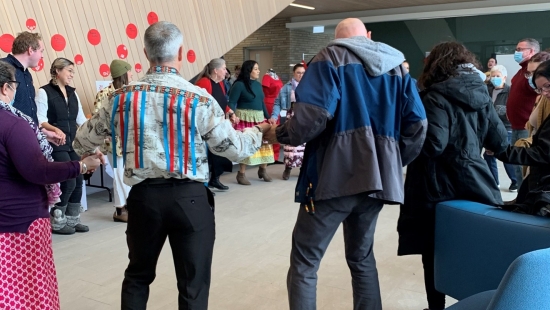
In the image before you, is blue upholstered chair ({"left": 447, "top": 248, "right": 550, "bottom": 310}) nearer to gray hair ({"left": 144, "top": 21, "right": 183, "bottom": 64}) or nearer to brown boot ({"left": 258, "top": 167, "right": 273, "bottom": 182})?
gray hair ({"left": 144, "top": 21, "right": 183, "bottom": 64})

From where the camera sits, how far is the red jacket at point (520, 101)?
514 cm

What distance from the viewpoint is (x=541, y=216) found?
7.32 feet

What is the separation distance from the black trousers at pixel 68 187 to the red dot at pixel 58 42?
1.52 metres

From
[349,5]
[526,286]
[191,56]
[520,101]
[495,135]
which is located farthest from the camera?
[349,5]

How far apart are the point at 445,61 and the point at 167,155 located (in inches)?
58.4

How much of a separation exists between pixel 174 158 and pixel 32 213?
0.73 m

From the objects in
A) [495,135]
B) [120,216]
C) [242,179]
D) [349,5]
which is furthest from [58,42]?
[349,5]

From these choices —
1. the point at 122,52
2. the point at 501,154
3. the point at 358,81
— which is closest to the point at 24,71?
the point at 122,52

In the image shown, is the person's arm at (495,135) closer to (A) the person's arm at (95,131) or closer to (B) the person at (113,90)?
(A) the person's arm at (95,131)

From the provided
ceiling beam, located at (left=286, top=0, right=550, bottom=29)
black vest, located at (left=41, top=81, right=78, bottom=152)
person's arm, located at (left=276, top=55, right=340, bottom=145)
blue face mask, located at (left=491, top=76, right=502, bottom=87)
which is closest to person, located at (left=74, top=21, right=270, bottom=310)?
person's arm, located at (left=276, top=55, right=340, bottom=145)

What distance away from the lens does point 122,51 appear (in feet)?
20.7

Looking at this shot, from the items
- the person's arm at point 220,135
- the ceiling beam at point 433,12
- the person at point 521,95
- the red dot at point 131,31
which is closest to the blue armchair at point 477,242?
the person's arm at point 220,135

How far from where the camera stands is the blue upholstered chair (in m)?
1.10

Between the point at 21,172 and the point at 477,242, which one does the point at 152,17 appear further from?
the point at 477,242
